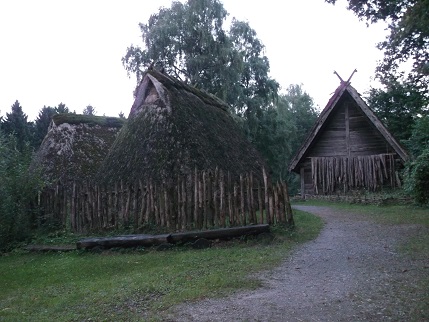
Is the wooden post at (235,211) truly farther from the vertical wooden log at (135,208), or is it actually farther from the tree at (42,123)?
the tree at (42,123)

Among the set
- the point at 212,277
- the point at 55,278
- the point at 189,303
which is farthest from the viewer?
the point at 55,278

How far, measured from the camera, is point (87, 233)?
1177 cm

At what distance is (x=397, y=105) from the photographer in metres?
27.2

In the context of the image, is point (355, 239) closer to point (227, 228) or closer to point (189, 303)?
point (227, 228)

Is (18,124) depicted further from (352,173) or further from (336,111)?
(352,173)

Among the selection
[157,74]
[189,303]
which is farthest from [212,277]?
[157,74]

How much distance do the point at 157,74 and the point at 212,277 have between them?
11.1m

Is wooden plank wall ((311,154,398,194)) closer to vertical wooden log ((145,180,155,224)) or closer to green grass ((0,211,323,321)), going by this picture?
green grass ((0,211,323,321))

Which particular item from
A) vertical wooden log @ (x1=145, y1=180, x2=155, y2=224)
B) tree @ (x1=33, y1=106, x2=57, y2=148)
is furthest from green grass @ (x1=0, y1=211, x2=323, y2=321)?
tree @ (x1=33, y1=106, x2=57, y2=148)

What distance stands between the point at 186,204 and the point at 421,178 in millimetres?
7115

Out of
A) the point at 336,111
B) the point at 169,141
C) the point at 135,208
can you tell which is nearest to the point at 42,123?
the point at 336,111

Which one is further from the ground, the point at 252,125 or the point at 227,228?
the point at 252,125

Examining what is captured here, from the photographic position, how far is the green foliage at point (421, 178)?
11898mm

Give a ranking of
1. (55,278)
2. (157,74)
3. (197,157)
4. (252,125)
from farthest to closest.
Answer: (252,125) < (157,74) < (197,157) < (55,278)
